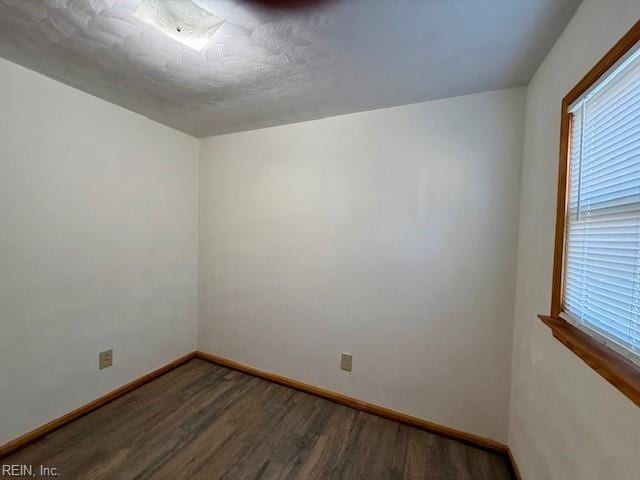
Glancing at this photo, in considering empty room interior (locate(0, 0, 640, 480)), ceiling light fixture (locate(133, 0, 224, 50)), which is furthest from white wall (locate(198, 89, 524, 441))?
ceiling light fixture (locate(133, 0, 224, 50))

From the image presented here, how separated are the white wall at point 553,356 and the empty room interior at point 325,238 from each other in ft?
0.05

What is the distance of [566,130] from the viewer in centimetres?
103

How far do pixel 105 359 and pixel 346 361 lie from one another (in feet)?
5.93

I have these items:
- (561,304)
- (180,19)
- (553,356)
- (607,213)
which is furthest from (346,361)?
Result: (180,19)

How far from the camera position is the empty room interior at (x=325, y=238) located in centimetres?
94

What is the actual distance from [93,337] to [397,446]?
2.21 m

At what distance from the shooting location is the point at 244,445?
161 cm

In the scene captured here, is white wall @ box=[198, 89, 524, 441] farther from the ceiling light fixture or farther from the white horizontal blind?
the ceiling light fixture

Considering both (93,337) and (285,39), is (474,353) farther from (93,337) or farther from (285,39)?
(93,337)

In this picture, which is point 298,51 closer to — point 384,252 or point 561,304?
point 384,252

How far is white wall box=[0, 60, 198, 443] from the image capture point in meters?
1.49

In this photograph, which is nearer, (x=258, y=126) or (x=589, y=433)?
(x=589, y=433)

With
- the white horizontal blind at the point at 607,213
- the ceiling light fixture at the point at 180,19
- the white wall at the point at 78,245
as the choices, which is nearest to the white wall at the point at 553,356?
the white horizontal blind at the point at 607,213

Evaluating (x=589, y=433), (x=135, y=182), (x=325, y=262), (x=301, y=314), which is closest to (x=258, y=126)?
(x=135, y=182)
